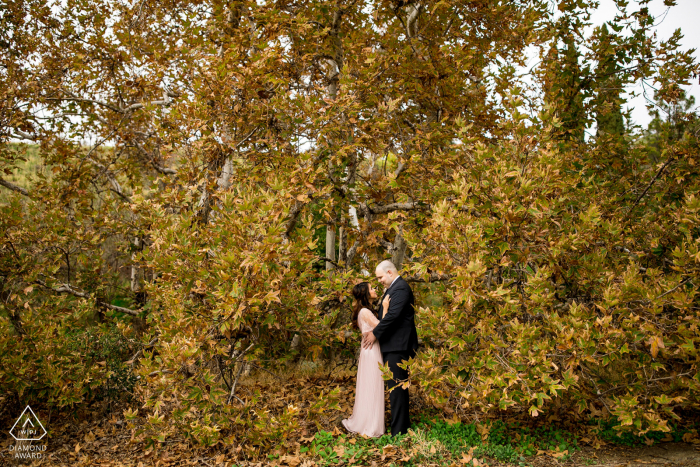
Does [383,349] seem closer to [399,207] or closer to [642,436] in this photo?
[399,207]

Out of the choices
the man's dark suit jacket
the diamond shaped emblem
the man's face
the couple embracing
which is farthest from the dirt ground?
the diamond shaped emblem

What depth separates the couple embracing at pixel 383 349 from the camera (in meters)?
4.50

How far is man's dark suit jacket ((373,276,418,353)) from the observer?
448 cm

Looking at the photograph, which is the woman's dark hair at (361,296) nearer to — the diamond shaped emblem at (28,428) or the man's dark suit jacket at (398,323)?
the man's dark suit jacket at (398,323)

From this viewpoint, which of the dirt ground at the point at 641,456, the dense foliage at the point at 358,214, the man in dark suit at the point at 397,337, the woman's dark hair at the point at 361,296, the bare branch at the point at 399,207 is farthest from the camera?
the bare branch at the point at 399,207

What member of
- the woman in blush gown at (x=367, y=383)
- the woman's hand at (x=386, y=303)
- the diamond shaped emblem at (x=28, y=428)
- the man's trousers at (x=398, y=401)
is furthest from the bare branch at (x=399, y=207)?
the diamond shaped emblem at (x=28, y=428)

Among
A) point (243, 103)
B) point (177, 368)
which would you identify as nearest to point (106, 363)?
point (177, 368)

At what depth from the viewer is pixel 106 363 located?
18.3ft

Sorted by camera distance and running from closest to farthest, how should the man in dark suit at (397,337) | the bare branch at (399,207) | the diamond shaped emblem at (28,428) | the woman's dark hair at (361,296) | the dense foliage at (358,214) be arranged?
the dense foliage at (358,214), the man in dark suit at (397,337), the woman's dark hair at (361,296), the diamond shaped emblem at (28,428), the bare branch at (399,207)

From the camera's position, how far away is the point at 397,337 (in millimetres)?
4574

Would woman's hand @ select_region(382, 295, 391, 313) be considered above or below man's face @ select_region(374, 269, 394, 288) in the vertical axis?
below

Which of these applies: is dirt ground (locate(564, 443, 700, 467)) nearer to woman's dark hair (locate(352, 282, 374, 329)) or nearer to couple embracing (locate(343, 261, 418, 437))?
couple embracing (locate(343, 261, 418, 437))

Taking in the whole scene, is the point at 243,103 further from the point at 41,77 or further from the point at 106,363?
the point at 41,77

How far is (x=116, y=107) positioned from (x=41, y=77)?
42.4 inches
